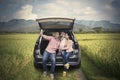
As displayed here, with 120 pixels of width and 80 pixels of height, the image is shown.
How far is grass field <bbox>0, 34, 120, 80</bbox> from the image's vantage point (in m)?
5.53

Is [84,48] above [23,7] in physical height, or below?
below

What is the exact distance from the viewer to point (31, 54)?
5645 millimetres

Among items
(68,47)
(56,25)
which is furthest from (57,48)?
(56,25)

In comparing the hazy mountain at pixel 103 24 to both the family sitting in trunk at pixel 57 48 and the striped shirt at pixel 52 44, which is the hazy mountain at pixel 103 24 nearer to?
the family sitting in trunk at pixel 57 48

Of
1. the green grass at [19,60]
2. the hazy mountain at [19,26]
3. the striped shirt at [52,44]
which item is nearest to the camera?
the striped shirt at [52,44]

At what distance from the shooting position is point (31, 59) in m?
5.61

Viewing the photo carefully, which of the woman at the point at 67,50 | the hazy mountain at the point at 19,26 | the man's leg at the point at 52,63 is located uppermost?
the hazy mountain at the point at 19,26

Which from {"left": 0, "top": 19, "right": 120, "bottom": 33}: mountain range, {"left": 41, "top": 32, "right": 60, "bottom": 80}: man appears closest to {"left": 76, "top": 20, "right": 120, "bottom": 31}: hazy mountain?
{"left": 0, "top": 19, "right": 120, "bottom": 33}: mountain range

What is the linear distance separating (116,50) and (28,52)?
5.03 ft

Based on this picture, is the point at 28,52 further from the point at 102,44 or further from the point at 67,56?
the point at 102,44

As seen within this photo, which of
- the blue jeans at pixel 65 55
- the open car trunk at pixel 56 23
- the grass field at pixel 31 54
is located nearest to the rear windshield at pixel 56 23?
the open car trunk at pixel 56 23

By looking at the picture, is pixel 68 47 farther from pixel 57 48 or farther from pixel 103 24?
pixel 103 24

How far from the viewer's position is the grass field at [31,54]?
18.1 ft

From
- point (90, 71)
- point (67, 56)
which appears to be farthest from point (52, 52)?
point (90, 71)
